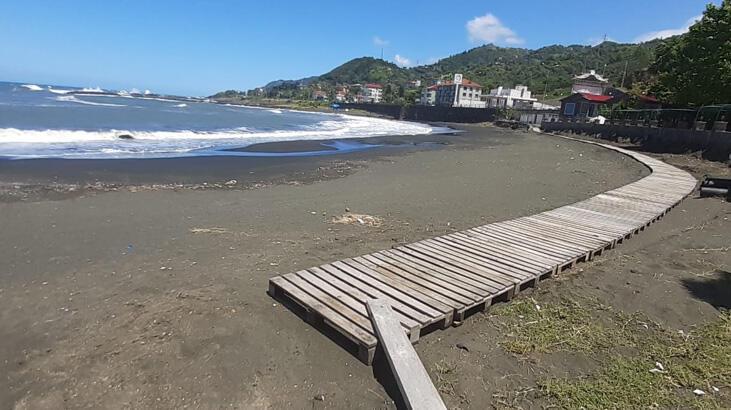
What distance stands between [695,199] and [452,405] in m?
12.3

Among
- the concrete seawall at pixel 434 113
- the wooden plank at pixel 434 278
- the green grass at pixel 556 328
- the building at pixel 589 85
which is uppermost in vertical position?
the building at pixel 589 85

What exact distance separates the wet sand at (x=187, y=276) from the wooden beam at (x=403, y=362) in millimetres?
295

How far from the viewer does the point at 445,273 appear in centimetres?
545

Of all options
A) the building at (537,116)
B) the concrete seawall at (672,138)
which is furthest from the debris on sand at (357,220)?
the building at (537,116)

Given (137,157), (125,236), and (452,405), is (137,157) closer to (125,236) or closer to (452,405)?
(125,236)

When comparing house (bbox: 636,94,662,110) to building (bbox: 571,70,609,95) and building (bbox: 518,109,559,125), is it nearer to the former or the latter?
building (bbox: 518,109,559,125)

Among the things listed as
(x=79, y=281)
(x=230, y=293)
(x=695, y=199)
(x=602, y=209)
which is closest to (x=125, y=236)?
(x=79, y=281)

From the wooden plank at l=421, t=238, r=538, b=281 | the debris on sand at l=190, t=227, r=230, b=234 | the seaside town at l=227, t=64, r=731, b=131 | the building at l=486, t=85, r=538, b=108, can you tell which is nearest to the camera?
the wooden plank at l=421, t=238, r=538, b=281

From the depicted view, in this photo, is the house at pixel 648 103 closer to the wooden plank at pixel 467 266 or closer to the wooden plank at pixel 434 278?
the wooden plank at pixel 467 266

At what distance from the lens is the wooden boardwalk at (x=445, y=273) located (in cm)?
436

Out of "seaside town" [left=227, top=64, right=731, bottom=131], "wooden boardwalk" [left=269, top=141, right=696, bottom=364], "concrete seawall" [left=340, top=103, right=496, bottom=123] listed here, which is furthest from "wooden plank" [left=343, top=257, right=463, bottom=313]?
"concrete seawall" [left=340, top=103, right=496, bottom=123]

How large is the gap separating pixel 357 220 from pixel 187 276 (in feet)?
12.5

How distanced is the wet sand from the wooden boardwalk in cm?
26

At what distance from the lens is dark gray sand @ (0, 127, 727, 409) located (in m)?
3.54
